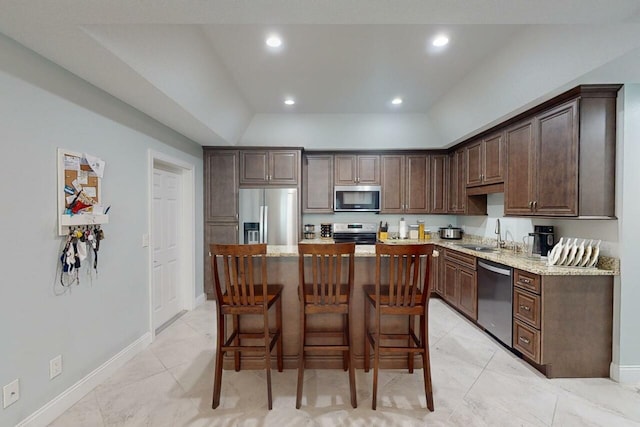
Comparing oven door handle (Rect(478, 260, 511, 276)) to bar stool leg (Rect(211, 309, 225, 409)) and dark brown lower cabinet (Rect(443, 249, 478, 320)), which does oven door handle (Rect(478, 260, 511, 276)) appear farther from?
bar stool leg (Rect(211, 309, 225, 409))

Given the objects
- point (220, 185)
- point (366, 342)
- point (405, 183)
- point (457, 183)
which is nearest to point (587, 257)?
point (366, 342)

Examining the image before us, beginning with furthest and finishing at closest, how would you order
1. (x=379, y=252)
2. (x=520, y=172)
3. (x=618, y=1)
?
1. (x=520, y=172)
2. (x=379, y=252)
3. (x=618, y=1)

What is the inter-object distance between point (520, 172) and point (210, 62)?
11.3ft

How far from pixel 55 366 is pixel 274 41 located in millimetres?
2993

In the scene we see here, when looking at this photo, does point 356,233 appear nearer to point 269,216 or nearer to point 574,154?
point 269,216

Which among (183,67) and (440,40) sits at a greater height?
(440,40)

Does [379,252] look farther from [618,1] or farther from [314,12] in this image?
[618,1]

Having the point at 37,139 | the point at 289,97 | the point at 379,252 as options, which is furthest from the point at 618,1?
the point at 37,139

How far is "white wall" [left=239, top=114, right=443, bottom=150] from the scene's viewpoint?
445cm

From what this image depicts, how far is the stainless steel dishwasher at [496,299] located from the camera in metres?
2.78

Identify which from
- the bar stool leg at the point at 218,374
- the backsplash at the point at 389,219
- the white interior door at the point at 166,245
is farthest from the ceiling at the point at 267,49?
the bar stool leg at the point at 218,374

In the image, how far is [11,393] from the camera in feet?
5.47

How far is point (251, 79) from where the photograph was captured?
320 cm

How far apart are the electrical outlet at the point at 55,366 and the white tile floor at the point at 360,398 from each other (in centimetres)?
30
